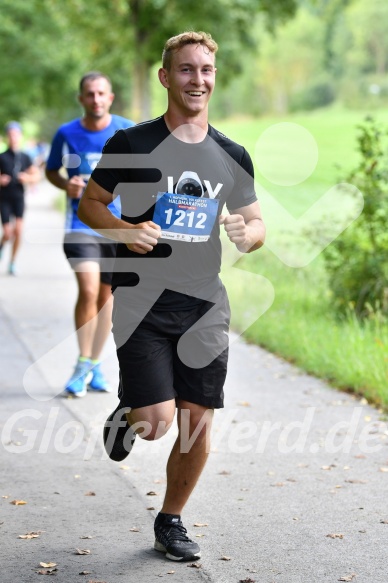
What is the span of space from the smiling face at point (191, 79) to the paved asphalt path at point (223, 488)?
6.15 ft

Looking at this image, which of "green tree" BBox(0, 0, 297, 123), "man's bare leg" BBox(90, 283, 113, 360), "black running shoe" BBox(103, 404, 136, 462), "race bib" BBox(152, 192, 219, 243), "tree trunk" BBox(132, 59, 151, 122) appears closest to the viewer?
"race bib" BBox(152, 192, 219, 243)

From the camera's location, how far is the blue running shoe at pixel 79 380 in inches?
328

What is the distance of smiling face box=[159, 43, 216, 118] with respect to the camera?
4.68 m

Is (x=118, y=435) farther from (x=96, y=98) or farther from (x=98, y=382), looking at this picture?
(x=96, y=98)

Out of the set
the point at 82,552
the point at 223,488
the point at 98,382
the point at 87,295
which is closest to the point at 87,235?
the point at 87,295

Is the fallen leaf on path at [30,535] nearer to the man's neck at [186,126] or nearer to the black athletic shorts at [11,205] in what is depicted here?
the man's neck at [186,126]

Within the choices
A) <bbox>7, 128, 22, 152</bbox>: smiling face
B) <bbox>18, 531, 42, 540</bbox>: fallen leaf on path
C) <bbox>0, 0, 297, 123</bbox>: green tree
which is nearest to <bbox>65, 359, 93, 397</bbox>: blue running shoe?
<bbox>18, 531, 42, 540</bbox>: fallen leaf on path

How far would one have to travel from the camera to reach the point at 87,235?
8.33 meters

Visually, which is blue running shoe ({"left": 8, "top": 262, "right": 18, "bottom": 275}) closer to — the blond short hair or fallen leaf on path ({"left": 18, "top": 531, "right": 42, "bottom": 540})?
fallen leaf on path ({"left": 18, "top": 531, "right": 42, "bottom": 540})

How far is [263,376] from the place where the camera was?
9328 mm

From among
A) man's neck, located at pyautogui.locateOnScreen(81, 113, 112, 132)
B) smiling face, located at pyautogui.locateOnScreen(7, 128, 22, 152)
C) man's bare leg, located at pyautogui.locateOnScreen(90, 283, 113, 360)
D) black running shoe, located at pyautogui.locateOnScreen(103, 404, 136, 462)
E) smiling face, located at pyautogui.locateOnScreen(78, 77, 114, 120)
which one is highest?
smiling face, located at pyautogui.locateOnScreen(7, 128, 22, 152)

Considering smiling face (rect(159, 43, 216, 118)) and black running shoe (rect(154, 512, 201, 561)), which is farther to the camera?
black running shoe (rect(154, 512, 201, 561))

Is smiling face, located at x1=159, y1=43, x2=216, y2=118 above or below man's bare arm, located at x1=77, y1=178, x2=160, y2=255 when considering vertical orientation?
above

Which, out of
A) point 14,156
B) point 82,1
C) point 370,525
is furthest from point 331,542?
point 82,1
